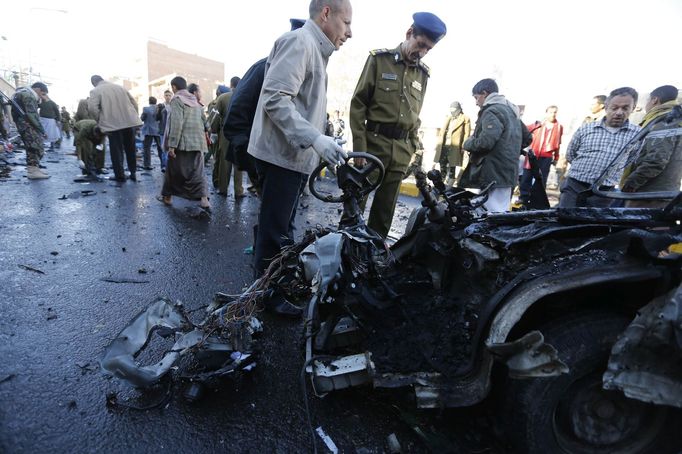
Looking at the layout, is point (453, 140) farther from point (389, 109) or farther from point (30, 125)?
point (30, 125)

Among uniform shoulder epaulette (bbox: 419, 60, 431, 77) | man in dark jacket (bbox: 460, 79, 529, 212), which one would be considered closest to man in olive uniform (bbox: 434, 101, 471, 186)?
man in dark jacket (bbox: 460, 79, 529, 212)

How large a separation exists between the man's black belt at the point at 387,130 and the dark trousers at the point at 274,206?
4.37 ft

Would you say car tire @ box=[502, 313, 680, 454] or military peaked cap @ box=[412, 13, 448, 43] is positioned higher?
military peaked cap @ box=[412, 13, 448, 43]

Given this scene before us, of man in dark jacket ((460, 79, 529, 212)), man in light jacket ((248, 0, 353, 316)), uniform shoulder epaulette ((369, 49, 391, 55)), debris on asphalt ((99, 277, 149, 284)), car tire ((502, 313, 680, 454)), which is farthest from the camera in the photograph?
man in dark jacket ((460, 79, 529, 212))

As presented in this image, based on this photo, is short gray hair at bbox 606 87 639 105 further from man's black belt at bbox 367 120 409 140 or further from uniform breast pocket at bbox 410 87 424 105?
man's black belt at bbox 367 120 409 140

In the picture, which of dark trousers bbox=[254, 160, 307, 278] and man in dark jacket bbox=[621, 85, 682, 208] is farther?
dark trousers bbox=[254, 160, 307, 278]

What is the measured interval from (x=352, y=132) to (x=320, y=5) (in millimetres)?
1438

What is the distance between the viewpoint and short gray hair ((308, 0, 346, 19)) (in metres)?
2.40

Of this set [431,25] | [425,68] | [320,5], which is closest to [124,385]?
[320,5]

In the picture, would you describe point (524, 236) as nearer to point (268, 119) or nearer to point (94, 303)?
point (268, 119)

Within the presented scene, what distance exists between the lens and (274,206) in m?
2.60

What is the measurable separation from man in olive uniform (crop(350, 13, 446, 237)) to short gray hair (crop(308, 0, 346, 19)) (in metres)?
1.20

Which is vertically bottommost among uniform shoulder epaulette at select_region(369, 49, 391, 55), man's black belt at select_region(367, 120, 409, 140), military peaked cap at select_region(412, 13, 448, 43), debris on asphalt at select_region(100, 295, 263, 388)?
debris on asphalt at select_region(100, 295, 263, 388)

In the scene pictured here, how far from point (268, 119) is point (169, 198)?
4420 millimetres
